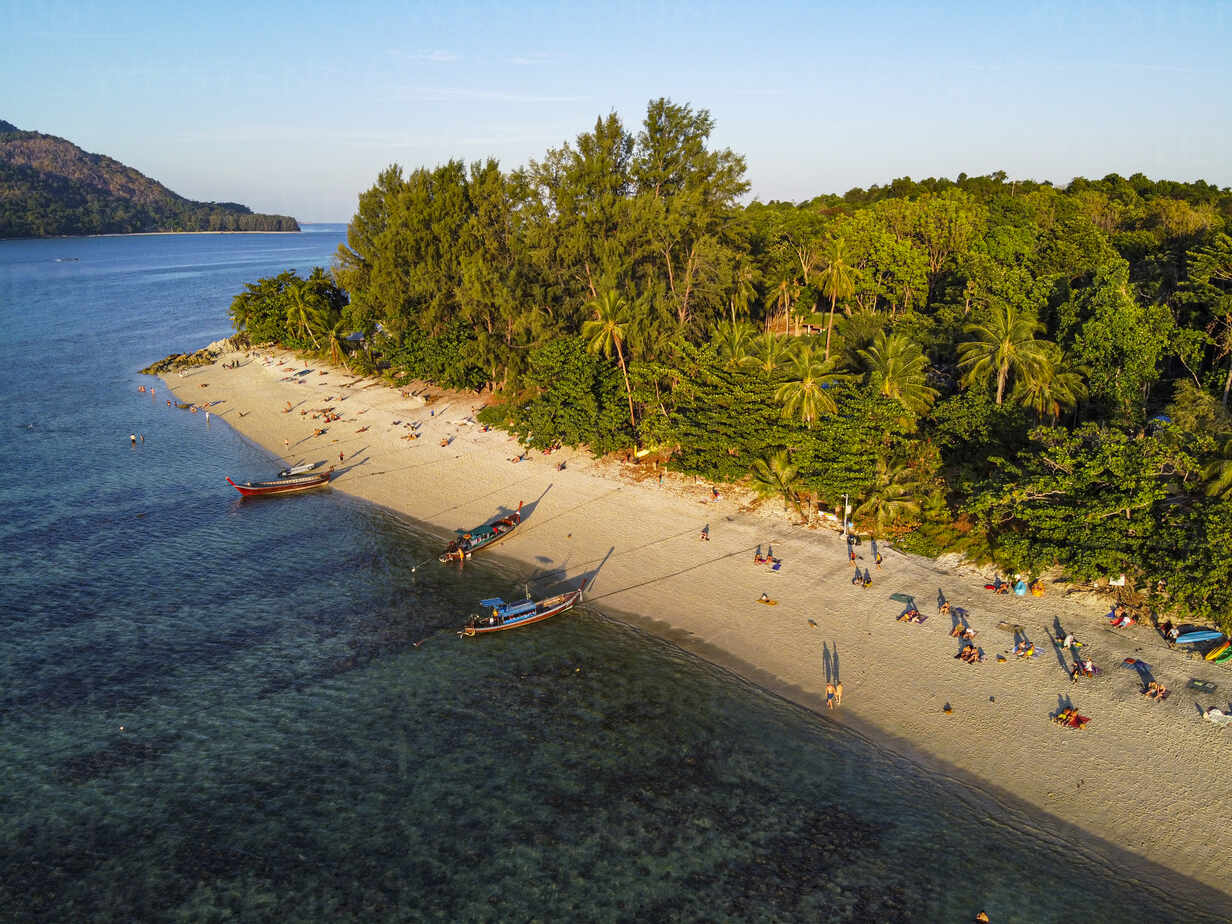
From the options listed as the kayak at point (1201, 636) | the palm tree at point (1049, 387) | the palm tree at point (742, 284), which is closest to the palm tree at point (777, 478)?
the palm tree at point (1049, 387)

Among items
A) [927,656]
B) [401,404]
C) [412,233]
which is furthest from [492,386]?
[927,656]

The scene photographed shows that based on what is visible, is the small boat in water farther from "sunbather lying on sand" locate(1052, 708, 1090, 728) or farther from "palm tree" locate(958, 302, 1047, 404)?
"sunbather lying on sand" locate(1052, 708, 1090, 728)

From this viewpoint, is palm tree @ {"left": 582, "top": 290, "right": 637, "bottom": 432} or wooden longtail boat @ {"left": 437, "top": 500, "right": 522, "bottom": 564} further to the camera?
palm tree @ {"left": 582, "top": 290, "right": 637, "bottom": 432}

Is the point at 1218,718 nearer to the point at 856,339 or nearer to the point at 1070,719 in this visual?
the point at 1070,719

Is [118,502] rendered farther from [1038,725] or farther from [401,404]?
[1038,725]

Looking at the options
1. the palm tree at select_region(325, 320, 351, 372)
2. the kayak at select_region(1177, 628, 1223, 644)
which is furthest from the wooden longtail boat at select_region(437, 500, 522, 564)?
the palm tree at select_region(325, 320, 351, 372)

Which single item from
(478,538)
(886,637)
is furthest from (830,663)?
(478,538)
